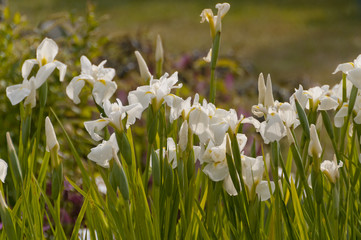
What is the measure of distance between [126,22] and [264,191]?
367 inches

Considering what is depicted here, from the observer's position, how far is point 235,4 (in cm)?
1116

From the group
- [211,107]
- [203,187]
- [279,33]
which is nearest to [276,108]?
[211,107]

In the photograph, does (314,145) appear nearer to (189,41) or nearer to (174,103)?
(174,103)

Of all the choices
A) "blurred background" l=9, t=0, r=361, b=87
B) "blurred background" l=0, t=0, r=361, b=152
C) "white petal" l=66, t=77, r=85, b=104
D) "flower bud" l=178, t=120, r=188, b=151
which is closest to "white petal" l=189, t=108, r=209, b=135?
"flower bud" l=178, t=120, r=188, b=151

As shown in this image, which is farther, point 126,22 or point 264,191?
point 126,22

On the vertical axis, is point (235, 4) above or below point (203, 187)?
below

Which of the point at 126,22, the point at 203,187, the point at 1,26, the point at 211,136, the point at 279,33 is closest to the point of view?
the point at 211,136

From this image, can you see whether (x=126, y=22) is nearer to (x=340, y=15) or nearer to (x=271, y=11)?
(x=271, y=11)

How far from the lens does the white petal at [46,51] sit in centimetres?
119

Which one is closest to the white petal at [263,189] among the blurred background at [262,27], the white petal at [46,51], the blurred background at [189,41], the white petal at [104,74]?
the white petal at [104,74]

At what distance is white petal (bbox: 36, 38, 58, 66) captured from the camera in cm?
119

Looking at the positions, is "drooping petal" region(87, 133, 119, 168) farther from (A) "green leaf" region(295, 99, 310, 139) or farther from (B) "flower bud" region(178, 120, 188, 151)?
(A) "green leaf" region(295, 99, 310, 139)

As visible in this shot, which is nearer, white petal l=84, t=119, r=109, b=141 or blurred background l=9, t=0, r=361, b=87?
white petal l=84, t=119, r=109, b=141

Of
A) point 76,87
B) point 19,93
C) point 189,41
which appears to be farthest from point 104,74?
point 189,41
